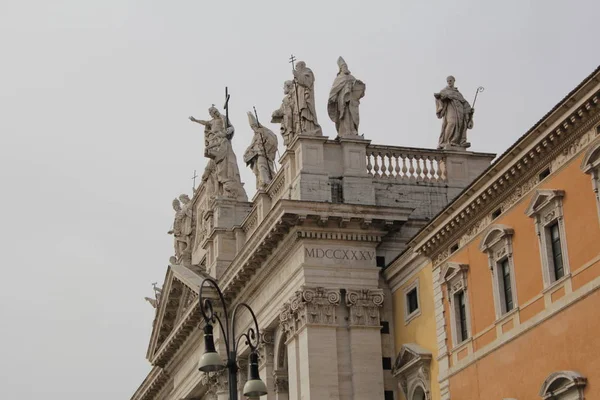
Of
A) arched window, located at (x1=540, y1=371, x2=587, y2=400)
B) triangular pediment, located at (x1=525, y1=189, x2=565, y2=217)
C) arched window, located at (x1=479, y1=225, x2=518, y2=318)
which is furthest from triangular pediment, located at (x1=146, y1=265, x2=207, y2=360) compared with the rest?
arched window, located at (x1=540, y1=371, x2=587, y2=400)

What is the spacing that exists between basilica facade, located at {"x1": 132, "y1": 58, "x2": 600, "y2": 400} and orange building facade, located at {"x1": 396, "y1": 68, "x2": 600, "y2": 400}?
44 millimetres

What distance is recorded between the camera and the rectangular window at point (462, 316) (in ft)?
92.2

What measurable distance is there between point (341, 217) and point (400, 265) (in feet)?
6.52

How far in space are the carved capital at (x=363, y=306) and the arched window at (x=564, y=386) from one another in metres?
8.31

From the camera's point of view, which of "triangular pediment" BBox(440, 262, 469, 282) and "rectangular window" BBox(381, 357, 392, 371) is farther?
"rectangular window" BBox(381, 357, 392, 371)

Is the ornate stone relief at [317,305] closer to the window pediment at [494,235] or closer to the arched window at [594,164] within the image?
the window pediment at [494,235]

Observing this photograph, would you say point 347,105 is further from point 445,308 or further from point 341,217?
point 445,308

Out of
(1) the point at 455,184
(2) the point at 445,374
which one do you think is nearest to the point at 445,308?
(2) the point at 445,374

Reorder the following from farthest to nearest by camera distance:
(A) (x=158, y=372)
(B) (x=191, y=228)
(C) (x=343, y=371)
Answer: (A) (x=158, y=372) < (B) (x=191, y=228) < (C) (x=343, y=371)

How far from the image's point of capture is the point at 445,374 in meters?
28.6

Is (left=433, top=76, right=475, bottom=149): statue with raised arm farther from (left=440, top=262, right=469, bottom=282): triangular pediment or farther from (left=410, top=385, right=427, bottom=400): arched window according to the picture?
(left=410, top=385, right=427, bottom=400): arched window

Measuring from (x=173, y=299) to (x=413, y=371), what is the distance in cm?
1577

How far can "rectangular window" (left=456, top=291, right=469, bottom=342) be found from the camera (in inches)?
1106

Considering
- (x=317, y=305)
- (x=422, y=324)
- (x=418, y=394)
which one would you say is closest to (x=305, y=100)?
(x=317, y=305)
